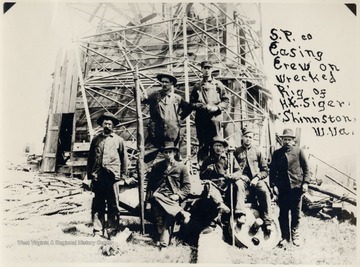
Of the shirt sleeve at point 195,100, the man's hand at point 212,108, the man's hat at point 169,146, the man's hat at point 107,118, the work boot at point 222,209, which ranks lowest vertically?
the work boot at point 222,209

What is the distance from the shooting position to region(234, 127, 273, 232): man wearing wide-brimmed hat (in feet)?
15.8

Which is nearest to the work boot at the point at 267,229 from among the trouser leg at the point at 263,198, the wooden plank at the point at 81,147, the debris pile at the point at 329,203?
the trouser leg at the point at 263,198

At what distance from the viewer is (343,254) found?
4793 mm

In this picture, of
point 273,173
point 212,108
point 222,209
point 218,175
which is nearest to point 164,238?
point 222,209

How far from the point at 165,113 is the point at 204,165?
0.77 m

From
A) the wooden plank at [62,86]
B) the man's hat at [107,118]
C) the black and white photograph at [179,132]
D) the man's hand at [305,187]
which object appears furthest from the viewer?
the wooden plank at [62,86]

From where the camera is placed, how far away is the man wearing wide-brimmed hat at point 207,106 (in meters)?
4.89

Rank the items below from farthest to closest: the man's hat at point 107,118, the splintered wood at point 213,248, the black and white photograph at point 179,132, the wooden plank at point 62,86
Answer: the wooden plank at point 62,86 → the man's hat at point 107,118 → the black and white photograph at point 179,132 → the splintered wood at point 213,248

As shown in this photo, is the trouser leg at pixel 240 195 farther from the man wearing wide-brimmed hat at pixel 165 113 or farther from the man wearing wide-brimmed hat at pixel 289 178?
the man wearing wide-brimmed hat at pixel 165 113

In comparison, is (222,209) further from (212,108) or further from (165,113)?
(165,113)

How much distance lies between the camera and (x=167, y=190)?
15.7 ft

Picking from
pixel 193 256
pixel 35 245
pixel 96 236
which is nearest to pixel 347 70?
pixel 193 256

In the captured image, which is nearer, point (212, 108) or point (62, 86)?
point (212, 108)

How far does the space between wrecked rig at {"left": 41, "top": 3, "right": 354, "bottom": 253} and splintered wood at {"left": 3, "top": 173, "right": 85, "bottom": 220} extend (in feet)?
0.64
